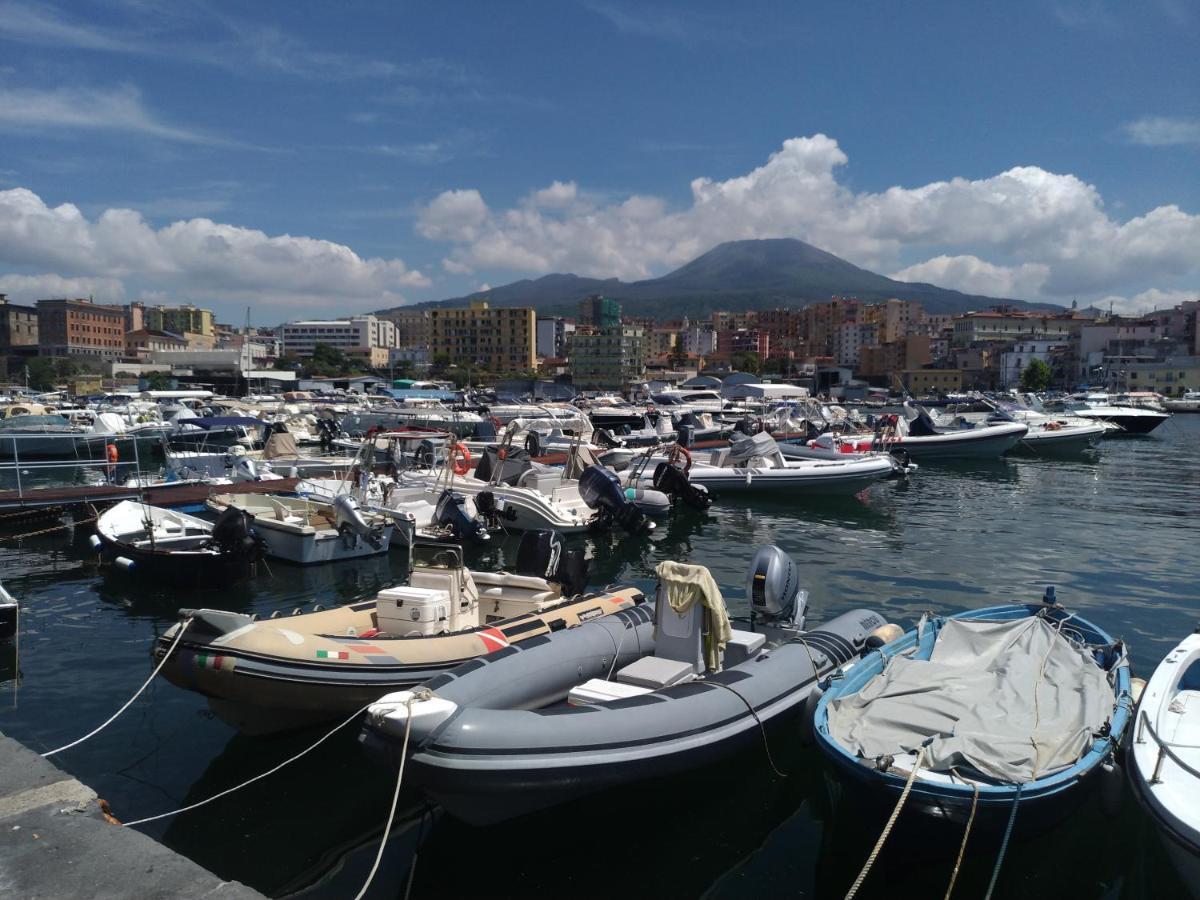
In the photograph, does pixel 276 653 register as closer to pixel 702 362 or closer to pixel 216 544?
pixel 216 544

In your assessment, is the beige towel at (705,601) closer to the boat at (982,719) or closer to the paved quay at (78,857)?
the boat at (982,719)

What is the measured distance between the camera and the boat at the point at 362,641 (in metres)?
7.48

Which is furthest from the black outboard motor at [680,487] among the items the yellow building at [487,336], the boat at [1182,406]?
the yellow building at [487,336]

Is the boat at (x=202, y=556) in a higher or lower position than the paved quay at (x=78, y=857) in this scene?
lower

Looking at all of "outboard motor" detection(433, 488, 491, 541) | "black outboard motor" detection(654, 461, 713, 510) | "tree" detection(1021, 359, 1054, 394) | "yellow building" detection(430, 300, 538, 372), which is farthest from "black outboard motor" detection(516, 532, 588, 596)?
"yellow building" detection(430, 300, 538, 372)

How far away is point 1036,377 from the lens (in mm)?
114688

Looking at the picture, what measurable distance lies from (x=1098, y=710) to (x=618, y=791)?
410 centimetres

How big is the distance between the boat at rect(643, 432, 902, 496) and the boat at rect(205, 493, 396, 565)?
1012cm

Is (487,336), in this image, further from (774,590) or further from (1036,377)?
(774,590)

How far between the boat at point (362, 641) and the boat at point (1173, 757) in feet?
16.3

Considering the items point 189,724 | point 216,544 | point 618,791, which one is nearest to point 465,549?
point 216,544

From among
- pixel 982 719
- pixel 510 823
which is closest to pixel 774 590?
pixel 982 719

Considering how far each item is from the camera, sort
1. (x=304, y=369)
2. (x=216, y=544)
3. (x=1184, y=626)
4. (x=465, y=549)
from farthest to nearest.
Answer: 1. (x=304, y=369)
2. (x=465, y=549)
3. (x=216, y=544)
4. (x=1184, y=626)

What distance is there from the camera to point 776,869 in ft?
21.2
